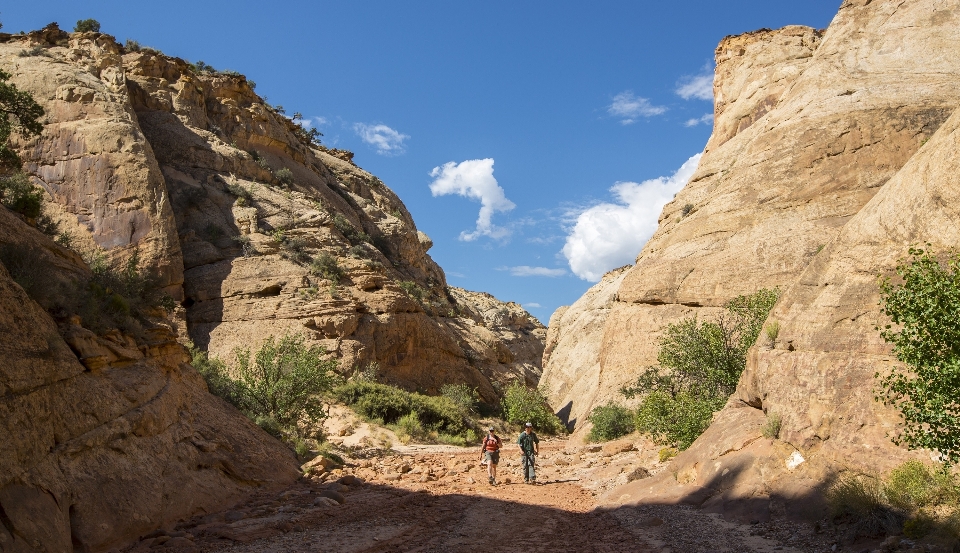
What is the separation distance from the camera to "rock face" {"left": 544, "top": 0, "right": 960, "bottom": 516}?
10.7 meters

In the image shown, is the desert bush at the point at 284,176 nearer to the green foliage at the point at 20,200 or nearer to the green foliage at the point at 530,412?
the green foliage at the point at 530,412

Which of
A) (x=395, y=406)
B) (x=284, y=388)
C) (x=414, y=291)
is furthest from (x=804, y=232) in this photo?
(x=414, y=291)

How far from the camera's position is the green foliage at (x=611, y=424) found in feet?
77.9

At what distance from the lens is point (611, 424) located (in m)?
23.8

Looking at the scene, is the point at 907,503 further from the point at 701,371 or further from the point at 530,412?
the point at 530,412

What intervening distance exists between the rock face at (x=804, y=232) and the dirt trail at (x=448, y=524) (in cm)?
114

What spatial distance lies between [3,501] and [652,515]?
931 cm

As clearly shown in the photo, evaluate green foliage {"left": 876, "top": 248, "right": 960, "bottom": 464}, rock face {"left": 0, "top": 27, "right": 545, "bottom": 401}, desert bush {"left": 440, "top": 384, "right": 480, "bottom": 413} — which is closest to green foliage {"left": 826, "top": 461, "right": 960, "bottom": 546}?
green foliage {"left": 876, "top": 248, "right": 960, "bottom": 464}

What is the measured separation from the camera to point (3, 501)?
7.05 meters

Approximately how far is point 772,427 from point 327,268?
24894 mm

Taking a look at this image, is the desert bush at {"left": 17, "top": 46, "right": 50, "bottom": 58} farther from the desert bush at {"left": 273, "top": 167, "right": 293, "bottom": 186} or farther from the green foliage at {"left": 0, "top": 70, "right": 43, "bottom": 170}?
the green foliage at {"left": 0, "top": 70, "right": 43, "bottom": 170}

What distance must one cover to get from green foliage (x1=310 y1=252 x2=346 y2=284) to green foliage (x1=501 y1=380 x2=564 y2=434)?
35.2ft

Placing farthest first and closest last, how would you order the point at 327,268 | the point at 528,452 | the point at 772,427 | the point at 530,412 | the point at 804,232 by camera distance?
the point at 327,268, the point at 530,412, the point at 804,232, the point at 528,452, the point at 772,427

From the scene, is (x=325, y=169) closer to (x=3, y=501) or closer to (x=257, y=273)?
(x=257, y=273)
